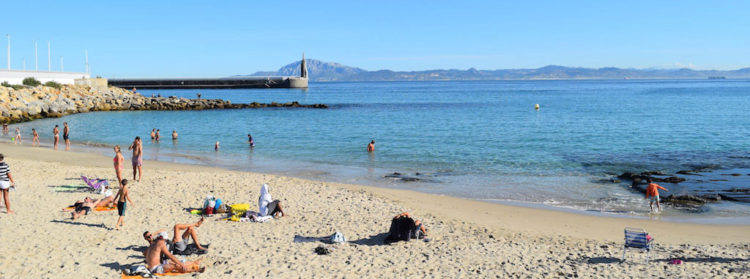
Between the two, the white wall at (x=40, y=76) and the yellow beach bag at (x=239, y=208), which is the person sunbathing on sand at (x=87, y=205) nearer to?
the yellow beach bag at (x=239, y=208)

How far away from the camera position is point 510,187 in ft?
59.5

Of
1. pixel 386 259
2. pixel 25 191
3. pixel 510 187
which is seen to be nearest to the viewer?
pixel 386 259

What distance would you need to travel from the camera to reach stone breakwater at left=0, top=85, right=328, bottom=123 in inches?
1698

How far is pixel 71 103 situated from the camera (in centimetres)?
5262

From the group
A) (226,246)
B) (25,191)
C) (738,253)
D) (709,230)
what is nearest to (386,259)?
(226,246)

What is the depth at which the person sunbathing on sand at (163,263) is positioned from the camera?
9.04m

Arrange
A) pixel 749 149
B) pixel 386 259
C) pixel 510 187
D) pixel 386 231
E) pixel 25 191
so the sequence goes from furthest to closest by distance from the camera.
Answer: pixel 749 149, pixel 510 187, pixel 25 191, pixel 386 231, pixel 386 259

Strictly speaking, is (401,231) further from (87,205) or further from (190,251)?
(87,205)

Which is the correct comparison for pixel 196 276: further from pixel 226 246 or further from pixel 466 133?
pixel 466 133

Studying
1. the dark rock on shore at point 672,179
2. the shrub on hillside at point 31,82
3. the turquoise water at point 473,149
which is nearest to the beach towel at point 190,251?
the turquoise water at point 473,149

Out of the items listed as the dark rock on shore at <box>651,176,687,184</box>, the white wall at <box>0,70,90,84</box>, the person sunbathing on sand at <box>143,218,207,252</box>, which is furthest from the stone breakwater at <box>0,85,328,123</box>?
the dark rock on shore at <box>651,176,687,184</box>

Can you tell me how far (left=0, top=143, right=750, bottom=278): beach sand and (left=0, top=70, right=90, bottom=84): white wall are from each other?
4696 centimetres

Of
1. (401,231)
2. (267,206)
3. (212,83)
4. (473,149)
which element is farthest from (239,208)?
(212,83)

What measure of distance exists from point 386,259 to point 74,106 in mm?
51916
